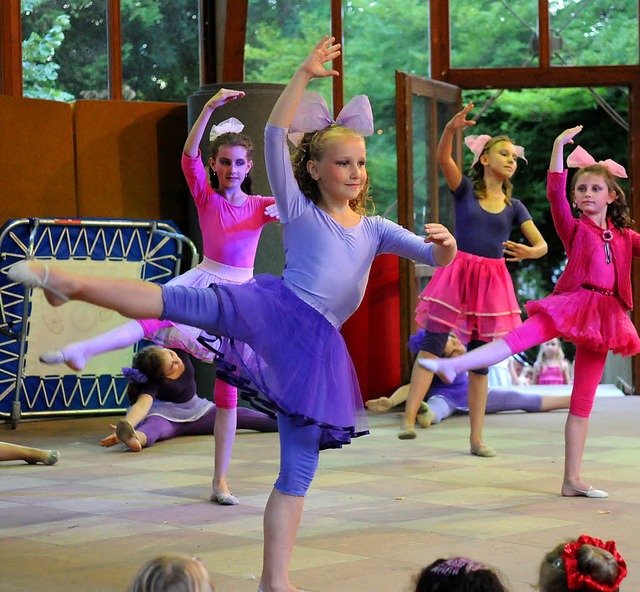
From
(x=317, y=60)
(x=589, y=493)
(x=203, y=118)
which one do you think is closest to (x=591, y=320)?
(x=589, y=493)

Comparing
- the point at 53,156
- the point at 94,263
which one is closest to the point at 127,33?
the point at 53,156

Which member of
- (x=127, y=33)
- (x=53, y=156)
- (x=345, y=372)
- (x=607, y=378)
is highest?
(x=127, y=33)

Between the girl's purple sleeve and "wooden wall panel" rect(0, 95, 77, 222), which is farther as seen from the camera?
"wooden wall panel" rect(0, 95, 77, 222)

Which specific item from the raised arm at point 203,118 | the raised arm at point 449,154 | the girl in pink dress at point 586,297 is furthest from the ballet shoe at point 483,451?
the raised arm at point 203,118

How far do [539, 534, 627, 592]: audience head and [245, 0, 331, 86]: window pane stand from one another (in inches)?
274

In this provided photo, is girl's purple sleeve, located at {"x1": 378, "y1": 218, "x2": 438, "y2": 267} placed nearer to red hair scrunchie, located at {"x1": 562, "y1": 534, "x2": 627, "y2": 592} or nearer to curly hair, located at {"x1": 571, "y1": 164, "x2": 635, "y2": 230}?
red hair scrunchie, located at {"x1": 562, "y1": 534, "x2": 627, "y2": 592}

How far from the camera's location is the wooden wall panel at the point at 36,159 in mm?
7676

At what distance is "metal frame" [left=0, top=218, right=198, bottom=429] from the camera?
7301 millimetres

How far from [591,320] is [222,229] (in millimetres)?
1497

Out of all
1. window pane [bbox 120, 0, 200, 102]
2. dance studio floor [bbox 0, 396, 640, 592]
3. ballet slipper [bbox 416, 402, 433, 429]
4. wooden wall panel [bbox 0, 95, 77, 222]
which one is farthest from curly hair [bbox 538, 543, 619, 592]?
window pane [bbox 120, 0, 200, 102]

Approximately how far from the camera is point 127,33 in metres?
8.39

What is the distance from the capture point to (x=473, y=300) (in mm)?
5980

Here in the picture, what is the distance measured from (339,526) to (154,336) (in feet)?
3.55

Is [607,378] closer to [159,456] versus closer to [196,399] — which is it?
[196,399]
